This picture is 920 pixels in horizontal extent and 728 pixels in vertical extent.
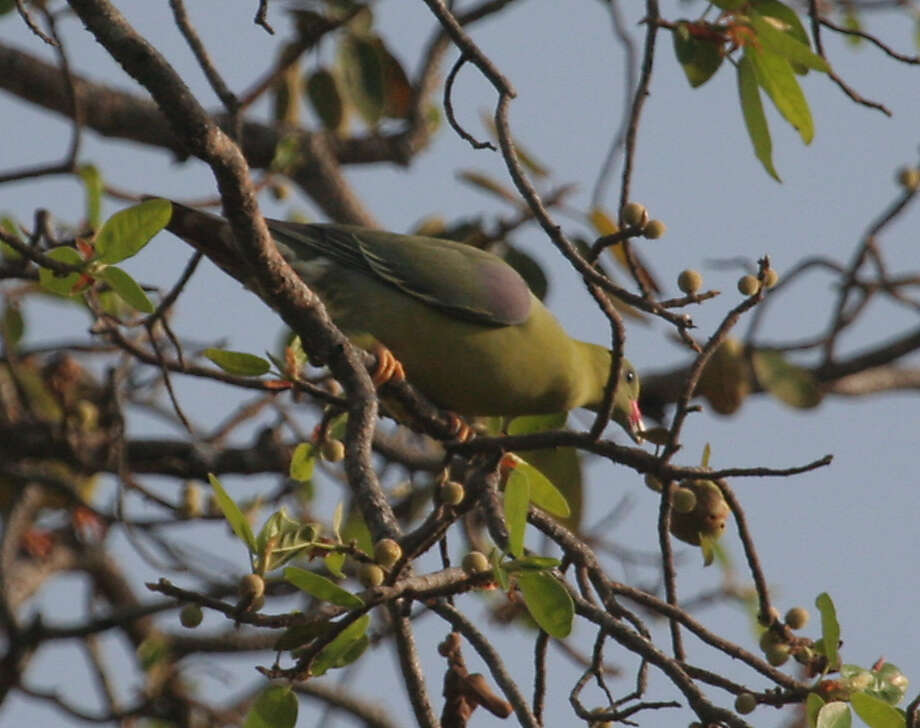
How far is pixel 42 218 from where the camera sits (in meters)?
2.97

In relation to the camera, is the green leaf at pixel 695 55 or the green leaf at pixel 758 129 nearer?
the green leaf at pixel 758 129

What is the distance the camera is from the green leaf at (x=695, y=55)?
2914mm

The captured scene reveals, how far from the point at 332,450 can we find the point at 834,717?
109cm

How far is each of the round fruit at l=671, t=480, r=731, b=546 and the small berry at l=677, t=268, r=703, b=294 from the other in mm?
471

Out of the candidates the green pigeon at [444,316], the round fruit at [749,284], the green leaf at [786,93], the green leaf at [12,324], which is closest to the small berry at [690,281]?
the round fruit at [749,284]

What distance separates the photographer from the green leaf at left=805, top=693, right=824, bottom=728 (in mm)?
2035

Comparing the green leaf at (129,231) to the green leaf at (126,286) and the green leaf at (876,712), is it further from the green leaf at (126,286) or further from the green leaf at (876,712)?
the green leaf at (876,712)

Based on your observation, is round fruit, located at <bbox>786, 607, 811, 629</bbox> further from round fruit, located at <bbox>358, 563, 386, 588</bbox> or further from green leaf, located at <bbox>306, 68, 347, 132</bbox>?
green leaf, located at <bbox>306, 68, 347, 132</bbox>

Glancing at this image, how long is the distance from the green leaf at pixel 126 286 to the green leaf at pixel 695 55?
132 cm

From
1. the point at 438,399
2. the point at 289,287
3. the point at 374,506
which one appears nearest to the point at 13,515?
the point at 438,399

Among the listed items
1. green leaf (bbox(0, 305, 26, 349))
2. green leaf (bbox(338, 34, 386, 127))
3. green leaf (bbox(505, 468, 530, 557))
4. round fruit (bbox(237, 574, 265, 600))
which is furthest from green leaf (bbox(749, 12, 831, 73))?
green leaf (bbox(0, 305, 26, 349))

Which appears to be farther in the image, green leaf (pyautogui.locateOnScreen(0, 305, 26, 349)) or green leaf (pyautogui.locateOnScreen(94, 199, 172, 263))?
green leaf (pyautogui.locateOnScreen(0, 305, 26, 349))

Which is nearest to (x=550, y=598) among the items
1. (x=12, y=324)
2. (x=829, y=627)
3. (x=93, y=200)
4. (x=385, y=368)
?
(x=829, y=627)

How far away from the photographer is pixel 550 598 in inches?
75.0
